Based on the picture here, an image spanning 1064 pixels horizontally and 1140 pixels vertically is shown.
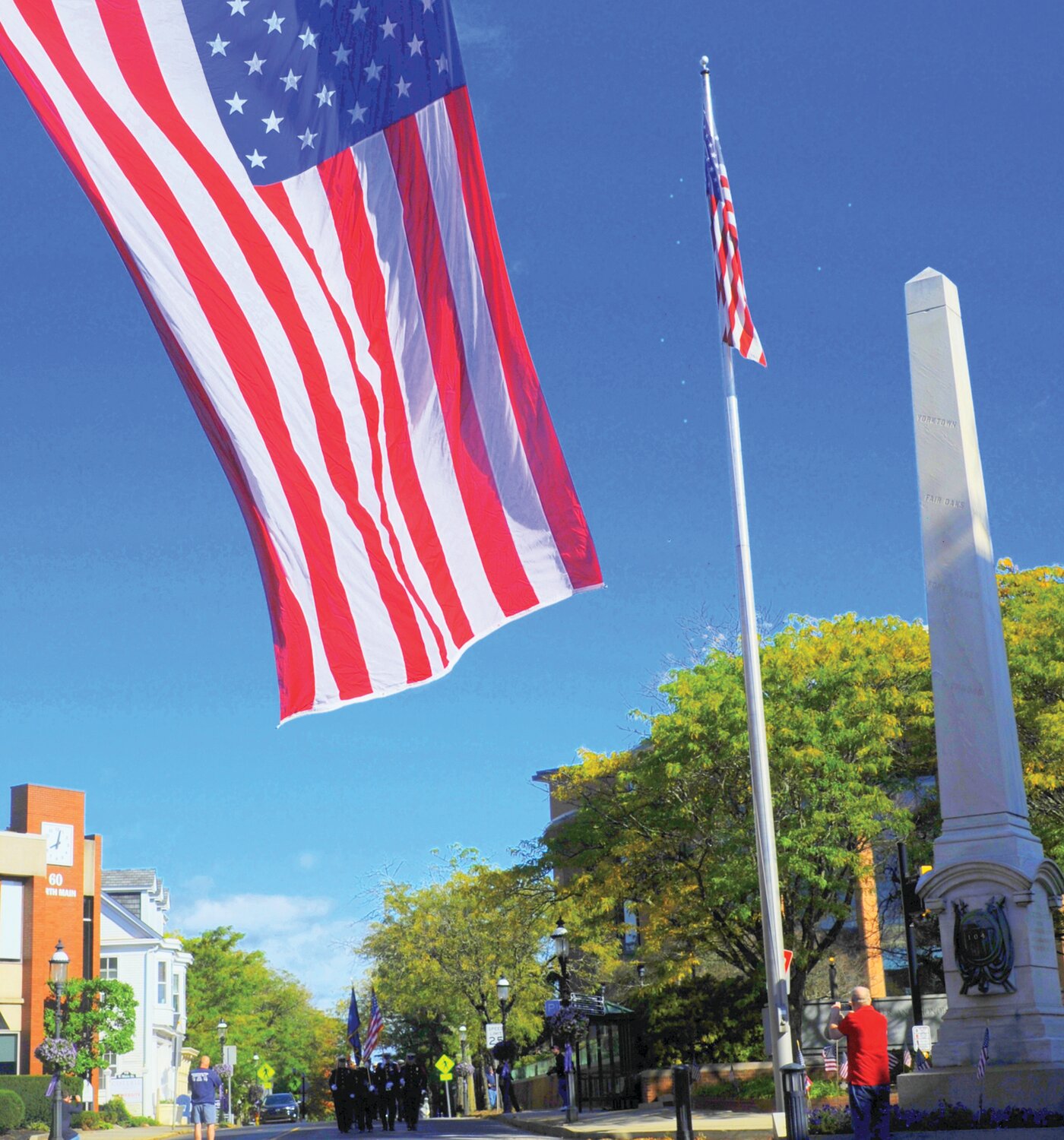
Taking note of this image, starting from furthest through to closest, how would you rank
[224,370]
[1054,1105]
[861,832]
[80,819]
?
[80,819] → [861,832] → [1054,1105] → [224,370]

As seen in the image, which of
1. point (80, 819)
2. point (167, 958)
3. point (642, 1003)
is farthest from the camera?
point (167, 958)

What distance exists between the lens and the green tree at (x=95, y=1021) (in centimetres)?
4685

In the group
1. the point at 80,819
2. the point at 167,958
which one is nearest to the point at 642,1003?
the point at 80,819

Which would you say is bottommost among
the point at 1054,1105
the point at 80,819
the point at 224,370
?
the point at 1054,1105

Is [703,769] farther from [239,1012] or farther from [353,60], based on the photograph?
[239,1012]

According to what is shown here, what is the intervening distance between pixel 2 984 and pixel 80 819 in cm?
780

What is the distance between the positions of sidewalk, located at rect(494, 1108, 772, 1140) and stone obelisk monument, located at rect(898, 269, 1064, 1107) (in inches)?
152

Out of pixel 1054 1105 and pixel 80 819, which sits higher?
pixel 80 819

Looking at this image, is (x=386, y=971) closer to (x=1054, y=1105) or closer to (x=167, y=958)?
(x=167, y=958)

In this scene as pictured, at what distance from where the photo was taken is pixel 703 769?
32.2 m

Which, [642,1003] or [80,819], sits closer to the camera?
[642,1003]

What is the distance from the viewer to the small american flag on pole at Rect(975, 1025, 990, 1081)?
60.0 feet

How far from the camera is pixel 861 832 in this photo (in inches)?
1222

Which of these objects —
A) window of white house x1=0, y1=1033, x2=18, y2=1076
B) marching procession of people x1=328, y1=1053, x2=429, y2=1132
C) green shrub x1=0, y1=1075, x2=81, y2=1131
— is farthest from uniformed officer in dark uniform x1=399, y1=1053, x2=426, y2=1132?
window of white house x1=0, y1=1033, x2=18, y2=1076
